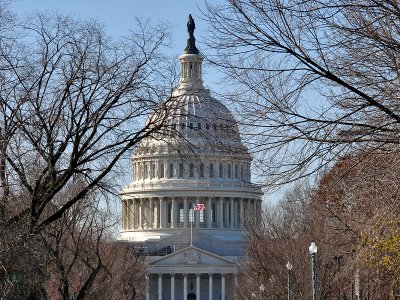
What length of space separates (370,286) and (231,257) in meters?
122

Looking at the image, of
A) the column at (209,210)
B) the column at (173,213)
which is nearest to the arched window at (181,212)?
the column at (173,213)

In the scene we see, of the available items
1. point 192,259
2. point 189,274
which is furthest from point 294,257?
point 189,274

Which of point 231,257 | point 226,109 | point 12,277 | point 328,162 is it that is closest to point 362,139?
point 328,162

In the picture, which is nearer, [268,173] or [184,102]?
[268,173]

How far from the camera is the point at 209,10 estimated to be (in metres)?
15.6

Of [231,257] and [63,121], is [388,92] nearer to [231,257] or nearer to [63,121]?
[63,121]

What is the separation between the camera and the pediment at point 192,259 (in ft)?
503

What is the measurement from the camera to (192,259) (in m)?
155

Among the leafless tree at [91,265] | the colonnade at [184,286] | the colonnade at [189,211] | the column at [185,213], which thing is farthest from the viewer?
the column at [185,213]

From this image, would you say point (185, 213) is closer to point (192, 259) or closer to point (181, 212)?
point (181, 212)

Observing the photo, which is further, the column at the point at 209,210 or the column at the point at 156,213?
the column at the point at 209,210

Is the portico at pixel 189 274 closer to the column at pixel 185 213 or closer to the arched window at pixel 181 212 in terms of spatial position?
the column at pixel 185 213

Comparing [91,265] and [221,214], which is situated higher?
[221,214]

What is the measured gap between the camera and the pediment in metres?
153
